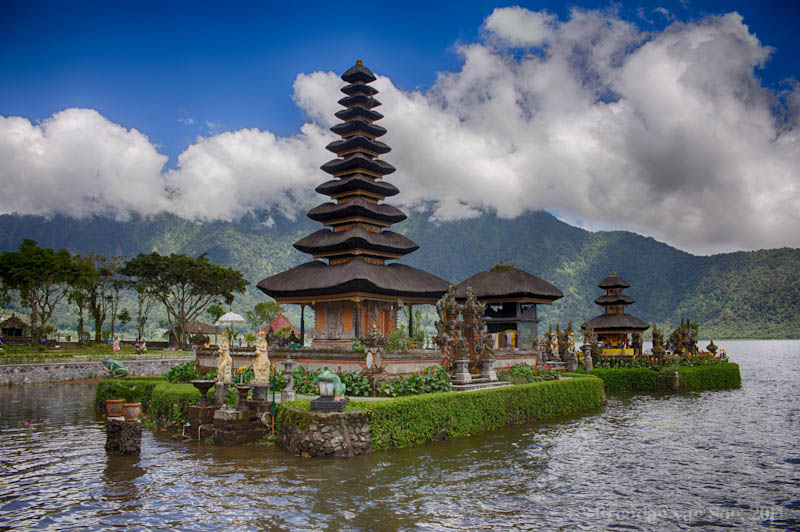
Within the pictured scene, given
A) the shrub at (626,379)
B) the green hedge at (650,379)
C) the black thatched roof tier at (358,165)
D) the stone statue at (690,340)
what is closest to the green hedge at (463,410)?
the shrub at (626,379)

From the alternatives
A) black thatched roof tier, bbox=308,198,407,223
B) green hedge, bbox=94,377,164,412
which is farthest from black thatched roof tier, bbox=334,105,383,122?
green hedge, bbox=94,377,164,412

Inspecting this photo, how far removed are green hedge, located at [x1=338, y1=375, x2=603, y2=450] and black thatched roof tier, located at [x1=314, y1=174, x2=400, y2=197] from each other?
→ 16.1 metres

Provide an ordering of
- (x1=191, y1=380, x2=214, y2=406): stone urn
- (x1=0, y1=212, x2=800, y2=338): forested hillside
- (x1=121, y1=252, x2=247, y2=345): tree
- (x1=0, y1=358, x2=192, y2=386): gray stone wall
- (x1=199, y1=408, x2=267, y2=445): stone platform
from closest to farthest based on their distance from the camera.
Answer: (x1=199, y1=408, x2=267, y2=445): stone platform < (x1=191, y1=380, x2=214, y2=406): stone urn < (x1=0, y1=358, x2=192, y2=386): gray stone wall < (x1=121, y1=252, x2=247, y2=345): tree < (x1=0, y1=212, x2=800, y2=338): forested hillside

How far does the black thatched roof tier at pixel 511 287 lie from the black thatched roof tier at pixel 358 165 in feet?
39.4

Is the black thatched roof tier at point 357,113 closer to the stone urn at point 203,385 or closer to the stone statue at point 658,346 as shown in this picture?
the stone urn at point 203,385

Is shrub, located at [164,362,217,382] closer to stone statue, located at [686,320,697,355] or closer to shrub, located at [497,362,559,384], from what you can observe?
shrub, located at [497,362,559,384]

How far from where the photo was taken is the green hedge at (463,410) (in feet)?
58.6

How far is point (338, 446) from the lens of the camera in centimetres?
1653

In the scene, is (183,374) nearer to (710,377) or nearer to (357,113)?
(357,113)

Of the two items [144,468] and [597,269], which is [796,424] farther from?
[597,269]

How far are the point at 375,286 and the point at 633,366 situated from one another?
2181 cm

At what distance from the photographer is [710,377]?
40.9 meters

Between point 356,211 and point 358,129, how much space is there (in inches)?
237

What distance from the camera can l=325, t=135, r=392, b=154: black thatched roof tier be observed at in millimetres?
36500
